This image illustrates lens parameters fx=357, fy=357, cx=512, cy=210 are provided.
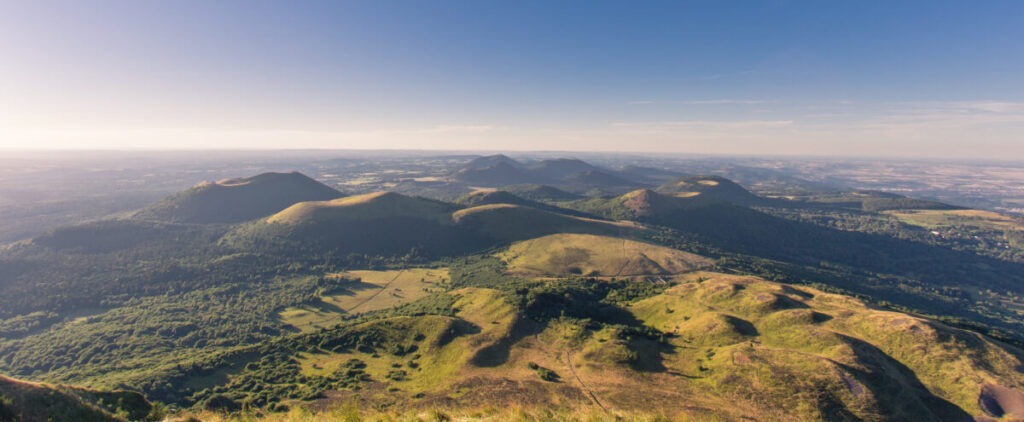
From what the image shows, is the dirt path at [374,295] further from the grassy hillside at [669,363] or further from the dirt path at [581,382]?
the dirt path at [581,382]

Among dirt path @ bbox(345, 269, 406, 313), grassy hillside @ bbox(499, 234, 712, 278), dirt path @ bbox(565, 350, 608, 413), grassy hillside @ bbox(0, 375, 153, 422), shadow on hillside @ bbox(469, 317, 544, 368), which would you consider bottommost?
dirt path @ bbox(345, 269, 406, 313)

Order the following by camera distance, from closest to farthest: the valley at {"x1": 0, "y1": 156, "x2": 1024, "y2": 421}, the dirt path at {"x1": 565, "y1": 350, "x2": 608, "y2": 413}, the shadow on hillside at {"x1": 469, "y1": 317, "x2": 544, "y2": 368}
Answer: the valley at {"x1": 0, "y1": 156, "x2": 1024, "y2": 421} < the dirt path at {"x1": 565, "y1": 350, "x2": 608, "y2": 413} < the shadow on hillside at {"x1": 469, "y1": 317, "x2": 544, "y2": 368}

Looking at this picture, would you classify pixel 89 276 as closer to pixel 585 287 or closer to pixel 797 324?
pixel 585 287

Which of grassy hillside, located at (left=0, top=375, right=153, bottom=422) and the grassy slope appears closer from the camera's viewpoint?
grassy hillside, located at (left=0, top=375, right=153, bottom=422)

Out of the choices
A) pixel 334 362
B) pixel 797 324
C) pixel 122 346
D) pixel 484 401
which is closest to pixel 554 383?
pixel 484 401

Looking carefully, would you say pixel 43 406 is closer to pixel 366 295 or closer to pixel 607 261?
→ pixel 366 295

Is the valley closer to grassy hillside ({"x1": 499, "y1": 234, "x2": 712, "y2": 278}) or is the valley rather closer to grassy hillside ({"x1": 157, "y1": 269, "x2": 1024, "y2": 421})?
grassy hillside ({"x1": 157, "y1": 269, "x2": 1024, "y2": 421})

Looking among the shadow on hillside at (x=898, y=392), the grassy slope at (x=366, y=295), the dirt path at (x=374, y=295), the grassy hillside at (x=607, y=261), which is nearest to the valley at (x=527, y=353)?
the shadow on hillside at (x=898, y=392)

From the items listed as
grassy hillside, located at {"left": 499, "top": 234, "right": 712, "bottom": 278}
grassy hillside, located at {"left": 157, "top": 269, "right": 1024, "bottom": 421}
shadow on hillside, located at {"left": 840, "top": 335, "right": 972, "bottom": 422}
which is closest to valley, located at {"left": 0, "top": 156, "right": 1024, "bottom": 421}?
Answer: shadow on hillside, located at {"left": 840, "top": 335, "right": 972, "bottom": 422}

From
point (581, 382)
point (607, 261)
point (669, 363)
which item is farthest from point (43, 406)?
point (607, 261)
